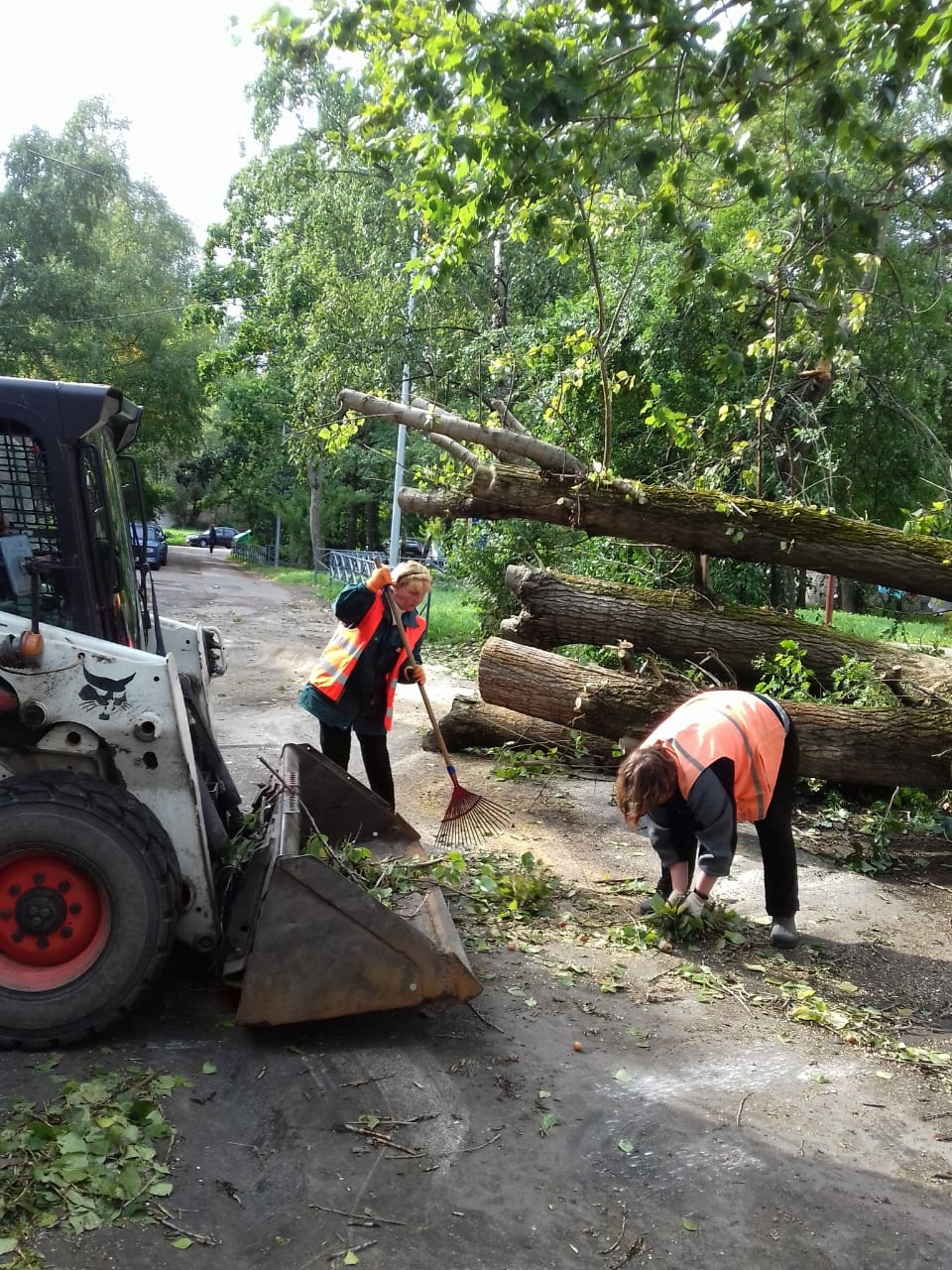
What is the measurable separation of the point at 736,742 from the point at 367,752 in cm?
218

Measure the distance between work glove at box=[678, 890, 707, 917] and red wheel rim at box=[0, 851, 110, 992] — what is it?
8.98 ft

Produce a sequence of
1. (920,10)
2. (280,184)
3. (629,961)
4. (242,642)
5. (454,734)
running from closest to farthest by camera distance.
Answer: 1. (920,10)
2. (629,961)
3. (454,734)
4. (242,642)
5. (280,184)

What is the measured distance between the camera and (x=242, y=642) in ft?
49.5

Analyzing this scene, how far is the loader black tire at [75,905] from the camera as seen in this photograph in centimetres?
357

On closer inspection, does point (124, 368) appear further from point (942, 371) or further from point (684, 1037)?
point (684, 1037)

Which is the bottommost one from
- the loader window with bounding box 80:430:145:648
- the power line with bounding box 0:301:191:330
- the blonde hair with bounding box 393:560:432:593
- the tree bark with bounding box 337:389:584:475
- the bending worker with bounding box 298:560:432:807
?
the bending worker with bounding box 298:560:432:807

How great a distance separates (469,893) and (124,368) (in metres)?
28.4

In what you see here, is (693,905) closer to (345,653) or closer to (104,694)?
(345,653)

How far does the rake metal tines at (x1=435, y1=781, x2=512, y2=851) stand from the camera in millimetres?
6156

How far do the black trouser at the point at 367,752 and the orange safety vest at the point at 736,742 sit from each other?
1.72 meters

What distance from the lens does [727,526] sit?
7.84 m

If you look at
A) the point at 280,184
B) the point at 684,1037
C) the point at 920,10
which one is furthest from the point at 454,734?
the point at 280,184

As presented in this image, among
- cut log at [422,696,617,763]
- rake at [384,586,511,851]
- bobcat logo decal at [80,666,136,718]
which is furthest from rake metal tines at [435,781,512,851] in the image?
bobcat logo decal at [80,666,136,718]

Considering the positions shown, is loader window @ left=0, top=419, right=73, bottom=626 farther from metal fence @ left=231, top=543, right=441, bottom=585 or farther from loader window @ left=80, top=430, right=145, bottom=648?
metal fence @ left=231, top=543, right=441, bottom=585
